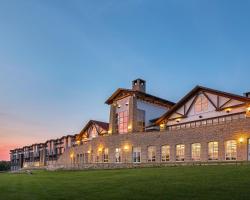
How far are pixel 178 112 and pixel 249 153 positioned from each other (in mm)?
13360

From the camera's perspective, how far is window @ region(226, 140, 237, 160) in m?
34.2

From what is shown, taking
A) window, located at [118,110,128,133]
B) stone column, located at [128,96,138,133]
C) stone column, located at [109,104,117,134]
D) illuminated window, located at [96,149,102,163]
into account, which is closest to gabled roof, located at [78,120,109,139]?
stone column, located at [109,104,117,134]

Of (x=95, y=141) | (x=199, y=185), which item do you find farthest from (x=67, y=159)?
(x=199, y=185)

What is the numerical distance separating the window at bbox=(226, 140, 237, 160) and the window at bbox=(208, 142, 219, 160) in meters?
1.27

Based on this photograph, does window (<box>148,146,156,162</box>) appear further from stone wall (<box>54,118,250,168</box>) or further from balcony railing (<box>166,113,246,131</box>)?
balcony railing (<box>166,113,246,131</box>)

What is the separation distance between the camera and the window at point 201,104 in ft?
135

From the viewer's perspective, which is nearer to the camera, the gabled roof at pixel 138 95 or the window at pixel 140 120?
the gabled roof at pixel 138 95

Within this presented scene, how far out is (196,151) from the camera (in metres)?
37.9

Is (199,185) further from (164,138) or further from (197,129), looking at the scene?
(164,138)

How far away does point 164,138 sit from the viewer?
41.5 m

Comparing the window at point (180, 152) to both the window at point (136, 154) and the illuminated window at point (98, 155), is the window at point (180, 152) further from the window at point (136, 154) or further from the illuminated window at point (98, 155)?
the illuminated window at point (98, 155)

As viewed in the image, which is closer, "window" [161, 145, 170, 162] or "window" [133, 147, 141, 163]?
"window" [161, 145, 170, 162]

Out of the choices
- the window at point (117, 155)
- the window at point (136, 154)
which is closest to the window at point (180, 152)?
A: the window at point (136, 154)

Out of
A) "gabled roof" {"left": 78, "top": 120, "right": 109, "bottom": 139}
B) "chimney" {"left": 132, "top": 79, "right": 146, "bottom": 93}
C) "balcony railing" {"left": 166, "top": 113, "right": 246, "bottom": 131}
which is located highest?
"chimney" {"left": 132, "top": 79, "right": 146, "bottom": 93}
